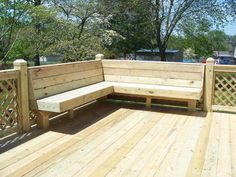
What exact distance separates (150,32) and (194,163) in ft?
37.8

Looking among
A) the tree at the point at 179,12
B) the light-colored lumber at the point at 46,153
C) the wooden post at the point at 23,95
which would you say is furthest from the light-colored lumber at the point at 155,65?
the tree at the point at 179,12

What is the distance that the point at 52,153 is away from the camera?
354 centimetres

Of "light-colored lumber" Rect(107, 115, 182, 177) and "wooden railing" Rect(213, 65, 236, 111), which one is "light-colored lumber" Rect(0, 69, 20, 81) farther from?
"wooden railing" Rect(213, 65, 236, 111)

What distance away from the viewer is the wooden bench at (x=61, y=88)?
429 cm

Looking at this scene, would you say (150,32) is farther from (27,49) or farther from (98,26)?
(27,49)

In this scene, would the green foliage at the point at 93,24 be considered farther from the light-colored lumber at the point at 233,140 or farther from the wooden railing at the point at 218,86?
the light-colored lumber at the point at 233,140

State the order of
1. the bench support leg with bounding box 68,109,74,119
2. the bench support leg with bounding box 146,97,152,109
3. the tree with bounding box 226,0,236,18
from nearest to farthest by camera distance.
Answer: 1. the bench support leg with bounding box 68,109,74,119
2. the bench support leg with bounding box 146,97,152,109
3. the tree with bounding box 226,0,236,18

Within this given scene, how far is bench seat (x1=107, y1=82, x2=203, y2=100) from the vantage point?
17.0 feet

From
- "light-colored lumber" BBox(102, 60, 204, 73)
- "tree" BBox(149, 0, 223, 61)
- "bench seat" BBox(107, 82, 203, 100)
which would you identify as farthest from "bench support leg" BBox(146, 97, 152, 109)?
"tree" BBox(149, 0, 223, 61)

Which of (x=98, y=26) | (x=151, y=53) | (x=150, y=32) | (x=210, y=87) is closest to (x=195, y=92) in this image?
(x=210, y=87)

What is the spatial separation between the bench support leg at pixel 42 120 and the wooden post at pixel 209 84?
2.79 metres

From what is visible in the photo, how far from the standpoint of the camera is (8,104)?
405 centimetres

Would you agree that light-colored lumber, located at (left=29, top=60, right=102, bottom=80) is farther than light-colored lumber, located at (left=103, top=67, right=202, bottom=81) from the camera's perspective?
No

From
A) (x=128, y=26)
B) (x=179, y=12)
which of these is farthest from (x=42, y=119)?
(x=128, y=26)
